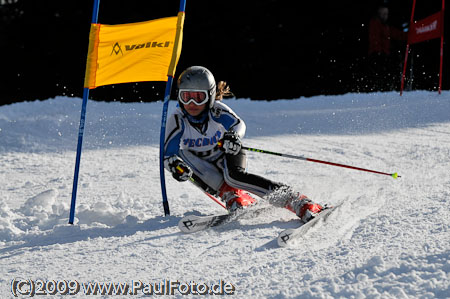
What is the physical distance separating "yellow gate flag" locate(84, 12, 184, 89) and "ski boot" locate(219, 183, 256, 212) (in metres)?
0.96

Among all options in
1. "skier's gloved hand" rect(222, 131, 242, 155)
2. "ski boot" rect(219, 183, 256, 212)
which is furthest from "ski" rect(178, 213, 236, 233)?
"skier's gloved hand" rect(222, 131, 242, 155)

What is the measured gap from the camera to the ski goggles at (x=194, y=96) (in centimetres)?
378

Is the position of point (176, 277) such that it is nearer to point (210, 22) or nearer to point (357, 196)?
point (357, 196)

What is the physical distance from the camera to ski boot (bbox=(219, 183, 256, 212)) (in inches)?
150

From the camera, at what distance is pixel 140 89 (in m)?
14.8

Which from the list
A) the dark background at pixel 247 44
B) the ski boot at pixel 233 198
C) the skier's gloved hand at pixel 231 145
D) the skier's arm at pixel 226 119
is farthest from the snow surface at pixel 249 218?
the dark background at pixel 247 44

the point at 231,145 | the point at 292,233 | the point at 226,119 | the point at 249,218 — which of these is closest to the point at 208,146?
the point at 226,119

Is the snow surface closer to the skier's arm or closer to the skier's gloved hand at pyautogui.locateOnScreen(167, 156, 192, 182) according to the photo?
the skier's gloved hand at pyautogui.locateOnScreen(167, 156, 192, 182)

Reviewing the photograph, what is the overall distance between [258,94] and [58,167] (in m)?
9.90

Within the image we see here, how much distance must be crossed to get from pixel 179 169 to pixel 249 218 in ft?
1.98

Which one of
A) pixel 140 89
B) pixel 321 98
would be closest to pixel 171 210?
pixel 321 98

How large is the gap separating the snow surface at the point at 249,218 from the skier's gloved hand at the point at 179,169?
0.35m

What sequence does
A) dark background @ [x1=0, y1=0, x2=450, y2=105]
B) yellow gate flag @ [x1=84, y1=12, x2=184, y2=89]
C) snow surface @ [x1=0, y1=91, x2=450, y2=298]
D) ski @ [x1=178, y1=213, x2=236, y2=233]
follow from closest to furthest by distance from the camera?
snow surface @ [x1=0, y1=91, x2=450, y2=298]
ski @ [x1=178, y1=213, x2=236, y2=233]
yellow gate flag @ [x1=84, y1=12, x2=184, y2=89]
dark background @ [x1=0, y1=0, x2=450, y2=105]

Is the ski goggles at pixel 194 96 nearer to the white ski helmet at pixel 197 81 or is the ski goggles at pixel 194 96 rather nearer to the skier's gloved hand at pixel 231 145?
the white ski helmet at pixel 197 81
